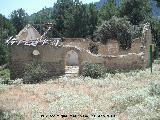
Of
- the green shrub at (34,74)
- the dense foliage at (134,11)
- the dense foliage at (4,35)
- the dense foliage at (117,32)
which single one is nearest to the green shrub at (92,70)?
the green shrub at (34,74)

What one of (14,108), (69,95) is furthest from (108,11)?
(14,108)

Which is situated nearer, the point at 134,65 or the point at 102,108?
the point at 102,108

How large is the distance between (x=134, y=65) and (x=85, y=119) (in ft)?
45.2

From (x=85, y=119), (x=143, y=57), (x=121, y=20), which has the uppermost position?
(x=121, y=20)

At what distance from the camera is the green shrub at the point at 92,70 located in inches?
1062

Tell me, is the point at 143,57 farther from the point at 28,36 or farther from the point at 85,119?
the point at 85,119

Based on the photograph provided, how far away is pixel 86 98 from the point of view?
64.2ft

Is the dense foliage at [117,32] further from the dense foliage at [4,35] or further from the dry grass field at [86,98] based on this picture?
the dense foliage at [4,35]

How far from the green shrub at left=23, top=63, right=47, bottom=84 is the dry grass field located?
0.91m

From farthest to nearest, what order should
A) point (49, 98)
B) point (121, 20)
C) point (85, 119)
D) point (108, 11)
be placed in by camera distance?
point (108, 11) < point (121, 20) < point (49, 98) < point (85, 119)

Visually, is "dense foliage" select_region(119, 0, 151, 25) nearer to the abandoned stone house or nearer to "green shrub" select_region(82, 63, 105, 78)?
the abandoned stone house

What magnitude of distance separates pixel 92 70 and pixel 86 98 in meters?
7.64

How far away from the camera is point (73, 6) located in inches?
1991

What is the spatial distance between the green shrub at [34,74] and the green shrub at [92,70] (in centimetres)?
301
